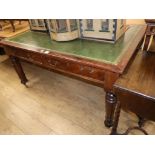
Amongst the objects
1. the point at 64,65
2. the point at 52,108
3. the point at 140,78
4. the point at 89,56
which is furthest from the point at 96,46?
the point at 52,108

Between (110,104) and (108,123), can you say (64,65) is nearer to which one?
(110,104)

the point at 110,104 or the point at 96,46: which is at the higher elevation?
the point at 96,46

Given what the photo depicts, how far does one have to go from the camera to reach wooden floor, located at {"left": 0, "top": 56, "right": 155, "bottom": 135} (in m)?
1.36

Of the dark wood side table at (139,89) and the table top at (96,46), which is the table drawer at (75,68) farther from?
the dark wood side table at (139,89)

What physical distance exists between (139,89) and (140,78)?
0.33ft

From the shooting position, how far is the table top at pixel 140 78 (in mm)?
757

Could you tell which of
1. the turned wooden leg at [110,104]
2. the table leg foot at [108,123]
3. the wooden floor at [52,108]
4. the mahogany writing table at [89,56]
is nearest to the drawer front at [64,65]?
the mahogany writing table at [89,56]

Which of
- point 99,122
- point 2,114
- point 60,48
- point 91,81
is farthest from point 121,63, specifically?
point 2,114

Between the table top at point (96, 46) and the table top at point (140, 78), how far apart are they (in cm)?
9

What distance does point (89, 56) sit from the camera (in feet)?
3.35
